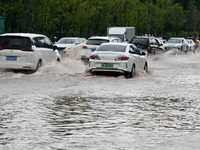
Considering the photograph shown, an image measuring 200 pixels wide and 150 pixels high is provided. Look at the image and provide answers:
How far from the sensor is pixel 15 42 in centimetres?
1978

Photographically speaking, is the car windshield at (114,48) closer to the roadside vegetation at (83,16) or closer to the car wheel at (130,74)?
the car wheel at (130,74)

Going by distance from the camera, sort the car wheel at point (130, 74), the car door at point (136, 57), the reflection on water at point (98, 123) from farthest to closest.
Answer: the car door at point (136, 57) → the car wheel at point (130, 74) → the reflection on water at point (98, 123)

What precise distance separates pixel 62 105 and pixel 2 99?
1607 mm

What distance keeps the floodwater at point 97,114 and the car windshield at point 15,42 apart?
166cm

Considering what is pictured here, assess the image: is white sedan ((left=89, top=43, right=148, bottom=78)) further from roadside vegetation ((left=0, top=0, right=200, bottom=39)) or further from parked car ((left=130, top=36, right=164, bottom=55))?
roadside vegetation ((left=0, top=0, right=200, bottom=39))

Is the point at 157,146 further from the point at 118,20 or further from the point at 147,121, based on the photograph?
the point at 118,20

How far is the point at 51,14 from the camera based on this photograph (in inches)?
2028

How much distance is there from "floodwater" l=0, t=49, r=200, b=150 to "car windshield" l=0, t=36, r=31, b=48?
166 cm

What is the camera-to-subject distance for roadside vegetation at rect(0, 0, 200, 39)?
46.8 m

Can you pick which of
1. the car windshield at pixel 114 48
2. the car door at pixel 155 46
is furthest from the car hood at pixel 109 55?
the car door at pixel 155 46

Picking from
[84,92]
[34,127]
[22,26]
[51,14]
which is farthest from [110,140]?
[51,14]

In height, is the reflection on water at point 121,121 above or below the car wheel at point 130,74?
above

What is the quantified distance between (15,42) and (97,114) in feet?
32.5

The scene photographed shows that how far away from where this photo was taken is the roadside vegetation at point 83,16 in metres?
46.8
